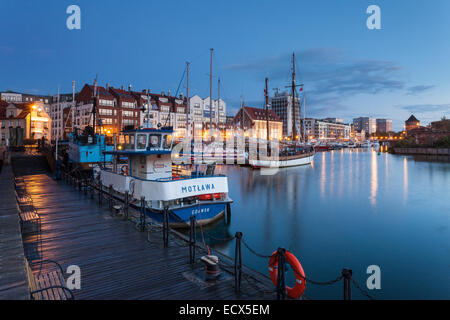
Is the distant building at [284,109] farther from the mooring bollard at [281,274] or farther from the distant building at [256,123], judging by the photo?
the mooring bollard at [281,274]

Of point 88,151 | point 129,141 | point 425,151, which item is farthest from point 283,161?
point 425,151

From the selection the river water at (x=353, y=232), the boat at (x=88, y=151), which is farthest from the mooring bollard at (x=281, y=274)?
the boat at (x=88, y=151)

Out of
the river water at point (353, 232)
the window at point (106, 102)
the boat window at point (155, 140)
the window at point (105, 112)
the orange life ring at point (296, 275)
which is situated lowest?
the river water at point (353, 232)

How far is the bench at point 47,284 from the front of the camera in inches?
267

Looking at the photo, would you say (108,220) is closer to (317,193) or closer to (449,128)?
(317,193)

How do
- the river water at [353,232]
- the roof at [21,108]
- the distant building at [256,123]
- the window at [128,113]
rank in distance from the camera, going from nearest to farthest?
the river water at [353,232]
the roof at [21,108]
the window at [128,113]
the distant building at [256,123]

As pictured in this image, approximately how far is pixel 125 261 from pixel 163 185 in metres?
7.98

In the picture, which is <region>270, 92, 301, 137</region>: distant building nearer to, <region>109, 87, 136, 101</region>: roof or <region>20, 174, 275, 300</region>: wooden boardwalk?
<region>109, 87, 136, 101</region>: roof

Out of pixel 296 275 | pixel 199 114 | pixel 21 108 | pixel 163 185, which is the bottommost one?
pixel 296 275

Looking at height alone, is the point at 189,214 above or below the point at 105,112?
below

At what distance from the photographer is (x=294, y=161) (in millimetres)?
73438

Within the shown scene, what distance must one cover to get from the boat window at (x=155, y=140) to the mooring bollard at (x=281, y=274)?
14.2m

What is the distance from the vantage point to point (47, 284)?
7.69 m

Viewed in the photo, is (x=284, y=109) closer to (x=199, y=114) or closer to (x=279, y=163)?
(x=199, y=114)
